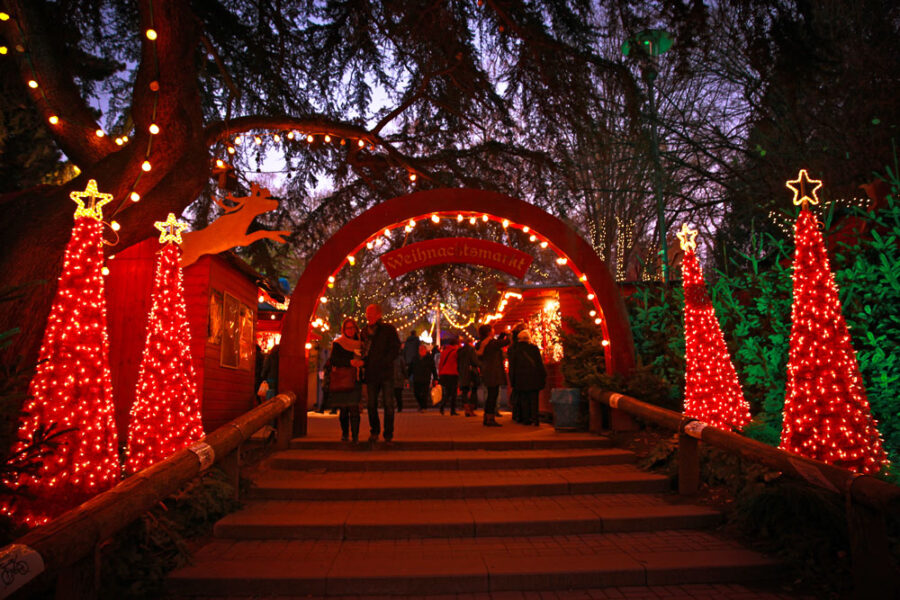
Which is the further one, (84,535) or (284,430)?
(284,430)

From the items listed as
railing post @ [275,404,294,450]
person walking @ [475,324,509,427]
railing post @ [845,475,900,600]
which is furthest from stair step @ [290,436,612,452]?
railing post @ [845,475,900,600]

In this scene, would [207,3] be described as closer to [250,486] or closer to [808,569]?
[250,486]

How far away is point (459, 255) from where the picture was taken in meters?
10.1

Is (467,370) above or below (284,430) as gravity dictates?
above

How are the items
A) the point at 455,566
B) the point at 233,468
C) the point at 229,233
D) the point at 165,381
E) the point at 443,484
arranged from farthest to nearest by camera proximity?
the point at 229,233 < the point at 443,484 < the point at 165,381 < the point at 233,468 < the point at 455,566

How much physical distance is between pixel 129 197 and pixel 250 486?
372 centimetres

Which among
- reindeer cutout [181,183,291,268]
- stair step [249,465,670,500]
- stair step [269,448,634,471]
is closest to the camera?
stair step [249,465,670,500]

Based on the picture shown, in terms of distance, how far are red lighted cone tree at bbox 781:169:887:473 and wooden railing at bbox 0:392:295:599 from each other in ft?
18.0

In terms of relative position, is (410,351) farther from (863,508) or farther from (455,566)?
(863,508)

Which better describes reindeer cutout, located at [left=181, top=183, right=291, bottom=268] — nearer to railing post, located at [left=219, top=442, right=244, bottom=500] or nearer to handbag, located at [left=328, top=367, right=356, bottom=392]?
handbag, located at [left=328, top=367, right=356, bottom=392]

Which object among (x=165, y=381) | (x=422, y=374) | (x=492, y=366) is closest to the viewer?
(x=165, y=381)

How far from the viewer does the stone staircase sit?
414 cm

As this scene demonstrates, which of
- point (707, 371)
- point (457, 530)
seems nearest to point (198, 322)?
point (457, 530)

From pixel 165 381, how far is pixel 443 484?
313 cm
